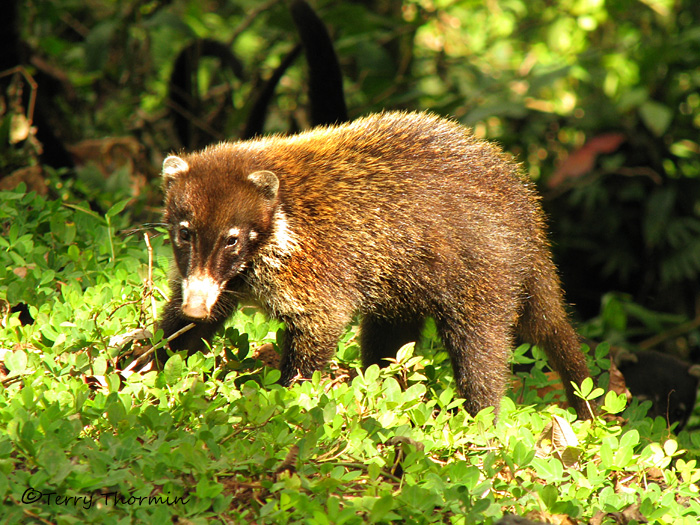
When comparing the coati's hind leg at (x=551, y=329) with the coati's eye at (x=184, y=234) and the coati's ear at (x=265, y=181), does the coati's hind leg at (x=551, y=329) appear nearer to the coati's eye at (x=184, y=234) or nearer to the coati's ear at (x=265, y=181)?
the coati's ear at (x=265, y=181)

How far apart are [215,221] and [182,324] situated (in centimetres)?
55

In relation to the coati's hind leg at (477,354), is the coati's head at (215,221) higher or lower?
higher

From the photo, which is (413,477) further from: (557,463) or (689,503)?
(689,503)

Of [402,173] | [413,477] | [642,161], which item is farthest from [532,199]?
[642,161]

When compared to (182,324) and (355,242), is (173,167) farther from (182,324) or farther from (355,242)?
(355,242)

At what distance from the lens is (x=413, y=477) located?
2801mm

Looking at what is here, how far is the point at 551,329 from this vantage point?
3.96m

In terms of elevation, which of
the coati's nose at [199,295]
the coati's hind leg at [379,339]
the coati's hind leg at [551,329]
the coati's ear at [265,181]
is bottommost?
the coati's hind leg at [379,339]

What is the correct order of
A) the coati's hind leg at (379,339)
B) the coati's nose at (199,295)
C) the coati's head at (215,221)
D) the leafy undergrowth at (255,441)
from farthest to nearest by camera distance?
the coati's hind leg at (379,339) → the coati's head at (215,221) → the coati's nose at (199,295) → the leafy undergrowth at (255,441)

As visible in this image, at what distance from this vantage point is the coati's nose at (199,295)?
3193 millimetres

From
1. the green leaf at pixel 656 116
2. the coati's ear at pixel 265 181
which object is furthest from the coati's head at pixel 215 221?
the green leaf at pixel 656 116

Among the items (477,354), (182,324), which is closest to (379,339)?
(477,354)

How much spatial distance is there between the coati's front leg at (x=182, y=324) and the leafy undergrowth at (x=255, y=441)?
0.12 meters

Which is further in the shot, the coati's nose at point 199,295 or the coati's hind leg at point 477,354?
the coati's hind leg at point 477,354
